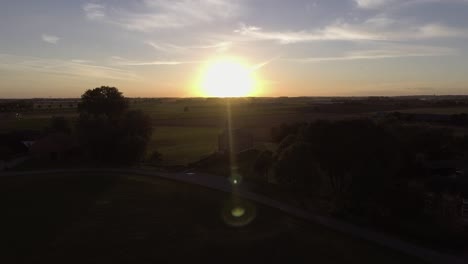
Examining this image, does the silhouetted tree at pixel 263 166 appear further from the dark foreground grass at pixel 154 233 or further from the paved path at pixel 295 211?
the dark foreground grass at pixel 154 233

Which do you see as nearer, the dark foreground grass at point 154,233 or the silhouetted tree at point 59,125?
the dark foreground grass at point 154,233

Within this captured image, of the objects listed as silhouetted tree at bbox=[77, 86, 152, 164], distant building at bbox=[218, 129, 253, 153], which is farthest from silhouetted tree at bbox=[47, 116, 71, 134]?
distant building at bbox=[218, 129, 253, 153]

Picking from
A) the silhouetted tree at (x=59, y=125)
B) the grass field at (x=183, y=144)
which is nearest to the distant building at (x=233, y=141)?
the grass field at (x=183, y=144)

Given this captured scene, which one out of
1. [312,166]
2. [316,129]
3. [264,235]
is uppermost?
[316,129]

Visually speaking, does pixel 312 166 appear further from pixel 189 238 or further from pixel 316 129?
pixel 189 238

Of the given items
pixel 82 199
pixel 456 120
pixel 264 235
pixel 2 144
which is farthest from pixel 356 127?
pixel 456 120

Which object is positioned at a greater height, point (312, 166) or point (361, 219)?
point (312, 166)
